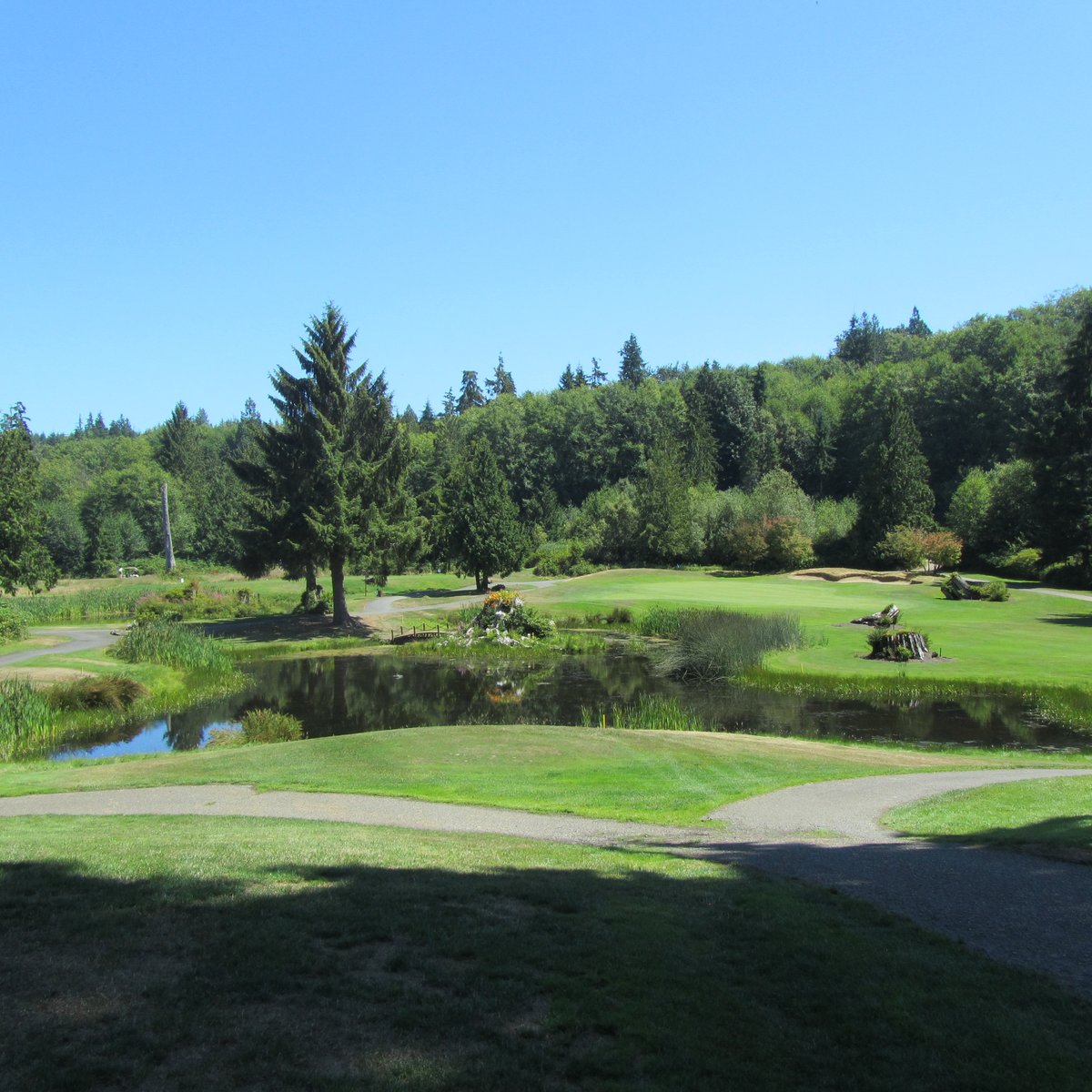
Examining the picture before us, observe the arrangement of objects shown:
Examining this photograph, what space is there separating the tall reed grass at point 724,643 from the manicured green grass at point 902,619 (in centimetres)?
77

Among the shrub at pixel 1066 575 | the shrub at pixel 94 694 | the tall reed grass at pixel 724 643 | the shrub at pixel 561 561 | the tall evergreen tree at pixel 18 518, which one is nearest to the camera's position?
the shrub at pixel 94 694

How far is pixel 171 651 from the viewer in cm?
3472

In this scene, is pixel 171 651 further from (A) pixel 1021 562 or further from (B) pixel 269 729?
(A) pixel 1021 562

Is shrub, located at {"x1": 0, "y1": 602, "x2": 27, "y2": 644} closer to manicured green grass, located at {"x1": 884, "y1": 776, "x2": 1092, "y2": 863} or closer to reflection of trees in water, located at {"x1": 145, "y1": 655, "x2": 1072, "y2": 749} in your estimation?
Answer: reflection of trees in water, located at {"x1": 145, "y1": 655, "x2": 1072, "y2": 749}

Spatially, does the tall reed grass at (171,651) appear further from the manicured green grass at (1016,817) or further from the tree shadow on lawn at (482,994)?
the tree shadow on lawn at (482,994)

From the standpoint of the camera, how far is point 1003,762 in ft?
60.1

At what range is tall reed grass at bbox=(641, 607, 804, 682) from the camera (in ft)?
107

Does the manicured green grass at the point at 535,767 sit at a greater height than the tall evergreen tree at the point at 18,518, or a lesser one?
lesser

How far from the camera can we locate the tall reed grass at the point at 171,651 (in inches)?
1340

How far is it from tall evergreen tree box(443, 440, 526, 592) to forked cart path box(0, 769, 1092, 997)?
42838 mm

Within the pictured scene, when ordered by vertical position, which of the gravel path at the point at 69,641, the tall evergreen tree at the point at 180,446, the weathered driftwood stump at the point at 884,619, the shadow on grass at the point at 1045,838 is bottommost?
the weathered driftwood stump at the point at 884,619

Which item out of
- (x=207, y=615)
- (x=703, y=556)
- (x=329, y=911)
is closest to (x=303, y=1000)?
(x=329, y=911)

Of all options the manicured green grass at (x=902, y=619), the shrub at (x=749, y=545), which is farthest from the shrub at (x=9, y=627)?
the shrub at (x=749, y=545)

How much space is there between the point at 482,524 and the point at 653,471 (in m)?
23.1
